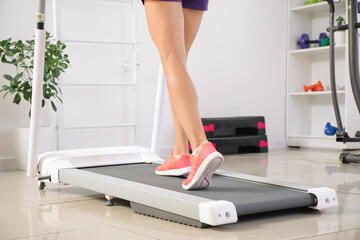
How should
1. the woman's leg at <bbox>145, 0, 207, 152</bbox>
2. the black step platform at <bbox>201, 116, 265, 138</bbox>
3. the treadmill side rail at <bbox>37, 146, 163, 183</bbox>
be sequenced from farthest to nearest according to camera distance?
the black step platform at <bbox>201, 116, 265, 138</bbox>, the treadmill side rail at <bbox>37, 146, 163, 183</bbox>, the woman's leg at <bbox>145, 0, 207, 152</bbox>

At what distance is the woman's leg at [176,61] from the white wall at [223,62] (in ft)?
7.47

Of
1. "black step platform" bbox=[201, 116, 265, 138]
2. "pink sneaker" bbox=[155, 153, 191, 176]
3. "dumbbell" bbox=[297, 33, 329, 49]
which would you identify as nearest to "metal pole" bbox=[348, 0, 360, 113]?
"pink sneaker" bbox=[155, 153, 191, 176]

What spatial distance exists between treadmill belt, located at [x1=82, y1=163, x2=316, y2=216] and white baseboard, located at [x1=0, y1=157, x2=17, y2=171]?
172 centimetres

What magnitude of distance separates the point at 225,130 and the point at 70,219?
3.17m

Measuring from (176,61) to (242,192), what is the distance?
53 cm

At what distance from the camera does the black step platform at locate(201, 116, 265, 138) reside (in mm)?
4406

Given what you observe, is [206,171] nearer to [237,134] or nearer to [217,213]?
[217,213]

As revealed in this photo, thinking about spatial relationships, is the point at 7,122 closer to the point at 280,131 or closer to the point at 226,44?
the point at 226,44

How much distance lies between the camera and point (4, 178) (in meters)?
3.13

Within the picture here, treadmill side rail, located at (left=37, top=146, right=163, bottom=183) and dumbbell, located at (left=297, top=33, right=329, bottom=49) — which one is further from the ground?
dumbbell, located at (left=297, top=33, right=329, bottom=49)

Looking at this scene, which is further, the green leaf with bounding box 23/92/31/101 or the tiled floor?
the green leaf with bounding box 23/92/31/101

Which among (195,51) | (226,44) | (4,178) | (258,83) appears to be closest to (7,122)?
(4,178)

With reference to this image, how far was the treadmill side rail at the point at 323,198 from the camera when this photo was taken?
181cm

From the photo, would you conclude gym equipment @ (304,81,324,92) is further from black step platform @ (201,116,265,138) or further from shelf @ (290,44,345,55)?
A: black step platform @ (201,116,265,138)
